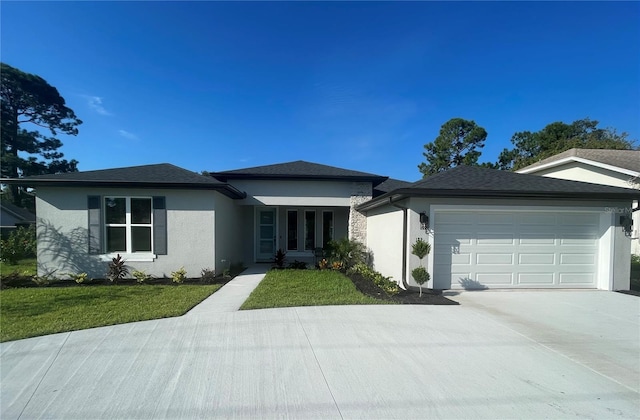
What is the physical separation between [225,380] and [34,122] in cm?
4071

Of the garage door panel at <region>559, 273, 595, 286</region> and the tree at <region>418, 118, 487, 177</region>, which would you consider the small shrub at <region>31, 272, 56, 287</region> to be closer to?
the garage door panel at <region>559, 273, 595, 286</region>

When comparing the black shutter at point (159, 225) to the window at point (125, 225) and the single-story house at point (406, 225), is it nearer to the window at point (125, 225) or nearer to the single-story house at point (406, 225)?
the single-story house at point (406, 225)

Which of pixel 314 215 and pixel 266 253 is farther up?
pixel 314 215

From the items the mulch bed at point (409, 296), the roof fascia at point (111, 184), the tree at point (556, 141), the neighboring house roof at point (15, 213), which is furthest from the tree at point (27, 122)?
the tree at point (556, 141)

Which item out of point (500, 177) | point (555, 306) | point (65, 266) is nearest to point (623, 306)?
point (555, 306)

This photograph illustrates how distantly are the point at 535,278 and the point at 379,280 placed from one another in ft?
14.0

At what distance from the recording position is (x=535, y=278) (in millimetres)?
8055

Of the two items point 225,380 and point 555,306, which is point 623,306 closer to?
point 555,306

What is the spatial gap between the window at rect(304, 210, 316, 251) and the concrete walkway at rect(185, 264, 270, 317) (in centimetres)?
369

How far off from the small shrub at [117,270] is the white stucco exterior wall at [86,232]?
0.69 feet

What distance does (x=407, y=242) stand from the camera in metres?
7.71

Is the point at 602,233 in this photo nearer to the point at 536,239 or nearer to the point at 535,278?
the point at 536,239

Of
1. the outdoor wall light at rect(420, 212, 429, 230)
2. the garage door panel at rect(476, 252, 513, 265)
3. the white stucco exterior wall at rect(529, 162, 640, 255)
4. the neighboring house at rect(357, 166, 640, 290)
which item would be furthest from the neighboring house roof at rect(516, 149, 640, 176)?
the outdoor wall light at rect(420, 212, 429, 230)

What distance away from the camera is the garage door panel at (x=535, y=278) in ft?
26.3
